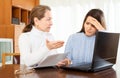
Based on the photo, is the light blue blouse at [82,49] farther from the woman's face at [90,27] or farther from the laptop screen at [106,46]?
the laptop screen at [106,46]

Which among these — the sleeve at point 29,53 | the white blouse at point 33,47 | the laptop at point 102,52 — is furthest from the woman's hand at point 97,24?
the sleeve at point 29,53

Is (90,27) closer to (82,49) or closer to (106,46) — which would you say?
(82,49)

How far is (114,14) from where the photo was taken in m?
4.23

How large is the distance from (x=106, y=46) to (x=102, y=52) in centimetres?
6

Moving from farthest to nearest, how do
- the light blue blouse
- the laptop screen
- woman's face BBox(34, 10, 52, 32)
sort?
the light blue blouse → woman's face BBox(34, 10, 52, 32) → the laptop screen

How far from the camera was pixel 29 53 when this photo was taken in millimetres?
1428

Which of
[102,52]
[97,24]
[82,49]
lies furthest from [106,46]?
[82,49]

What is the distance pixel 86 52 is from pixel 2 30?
2598 millimetres

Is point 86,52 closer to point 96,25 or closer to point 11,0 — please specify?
point 96,25

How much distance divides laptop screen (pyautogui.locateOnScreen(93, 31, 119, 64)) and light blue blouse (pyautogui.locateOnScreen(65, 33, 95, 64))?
28cm

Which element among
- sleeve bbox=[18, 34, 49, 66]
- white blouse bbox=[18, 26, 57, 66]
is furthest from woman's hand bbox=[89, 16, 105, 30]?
sleeve bbox=[18, 34, 49, 66]

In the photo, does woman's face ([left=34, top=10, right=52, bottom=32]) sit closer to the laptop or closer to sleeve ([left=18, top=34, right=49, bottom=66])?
sleeve ([left=18, top=34, right=49, bottom=66])

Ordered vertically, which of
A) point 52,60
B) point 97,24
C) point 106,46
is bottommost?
point 52,60

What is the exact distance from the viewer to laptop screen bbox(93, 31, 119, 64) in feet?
4.11
